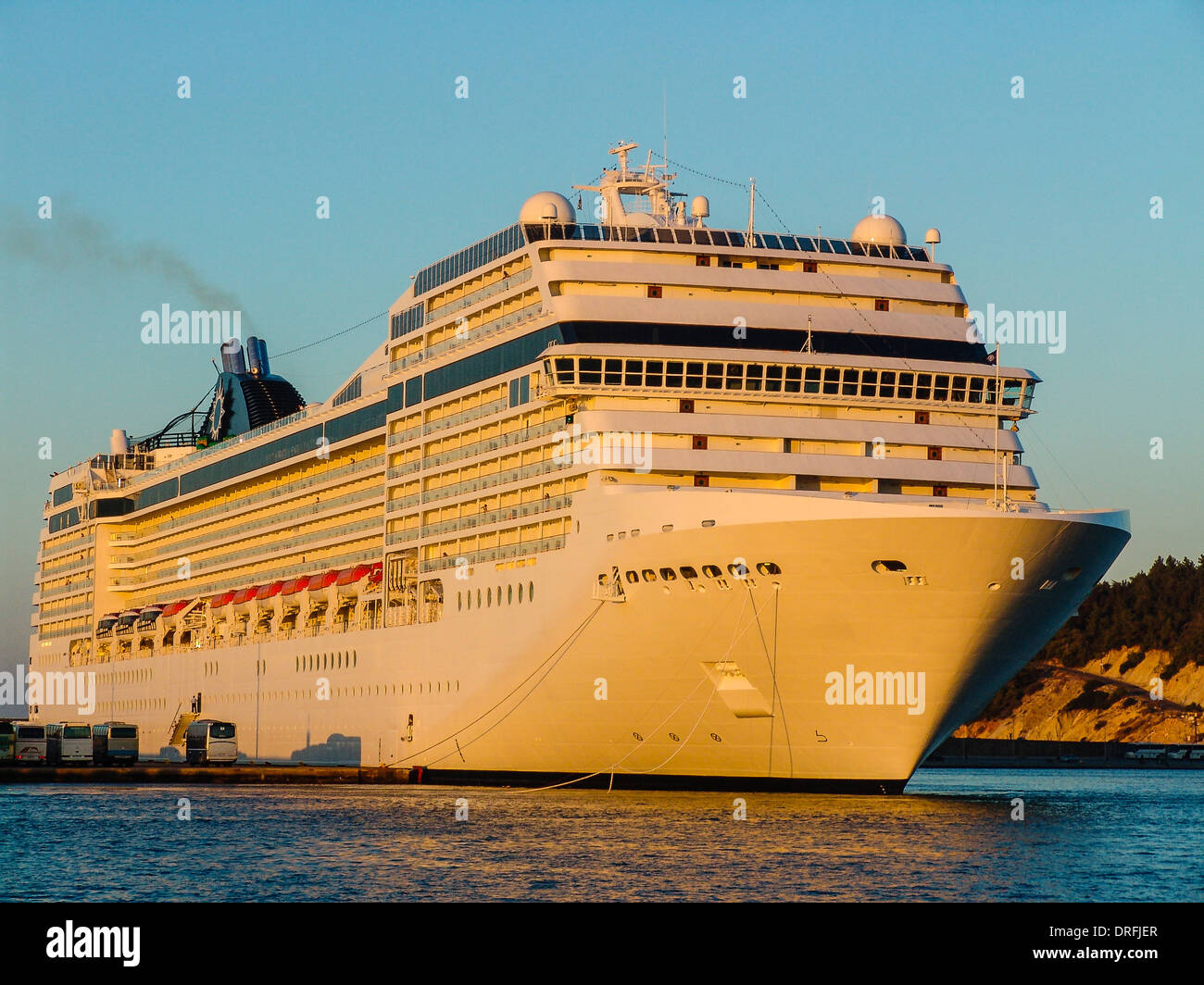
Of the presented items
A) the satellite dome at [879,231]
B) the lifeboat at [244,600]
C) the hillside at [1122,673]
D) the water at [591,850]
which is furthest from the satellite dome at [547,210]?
the hillside at [1122,673]

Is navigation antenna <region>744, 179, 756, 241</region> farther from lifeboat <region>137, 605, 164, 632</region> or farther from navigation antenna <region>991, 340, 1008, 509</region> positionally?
lifeboat <region>137, 605, 164, 632</region>

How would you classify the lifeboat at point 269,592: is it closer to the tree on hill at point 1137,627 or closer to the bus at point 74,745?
the bus at point 74,745

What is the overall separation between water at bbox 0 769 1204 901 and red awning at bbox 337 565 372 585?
10643 mm

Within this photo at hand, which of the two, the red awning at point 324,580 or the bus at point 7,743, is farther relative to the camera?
the bus at point 7,743

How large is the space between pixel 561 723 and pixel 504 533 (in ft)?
21.6

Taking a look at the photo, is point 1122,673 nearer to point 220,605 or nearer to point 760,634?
point 220,605

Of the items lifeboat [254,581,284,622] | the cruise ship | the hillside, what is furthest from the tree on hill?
the cruise ship

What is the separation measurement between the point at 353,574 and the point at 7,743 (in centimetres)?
2363

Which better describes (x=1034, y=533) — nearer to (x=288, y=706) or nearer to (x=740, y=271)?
(x=740, y=271)

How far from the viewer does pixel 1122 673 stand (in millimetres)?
150875

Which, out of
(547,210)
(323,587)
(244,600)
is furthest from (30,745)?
(547,210)

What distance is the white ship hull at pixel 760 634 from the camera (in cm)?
3909

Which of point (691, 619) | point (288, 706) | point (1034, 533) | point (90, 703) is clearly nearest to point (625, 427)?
point (691, 619)

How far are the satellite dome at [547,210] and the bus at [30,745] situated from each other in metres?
35.4
